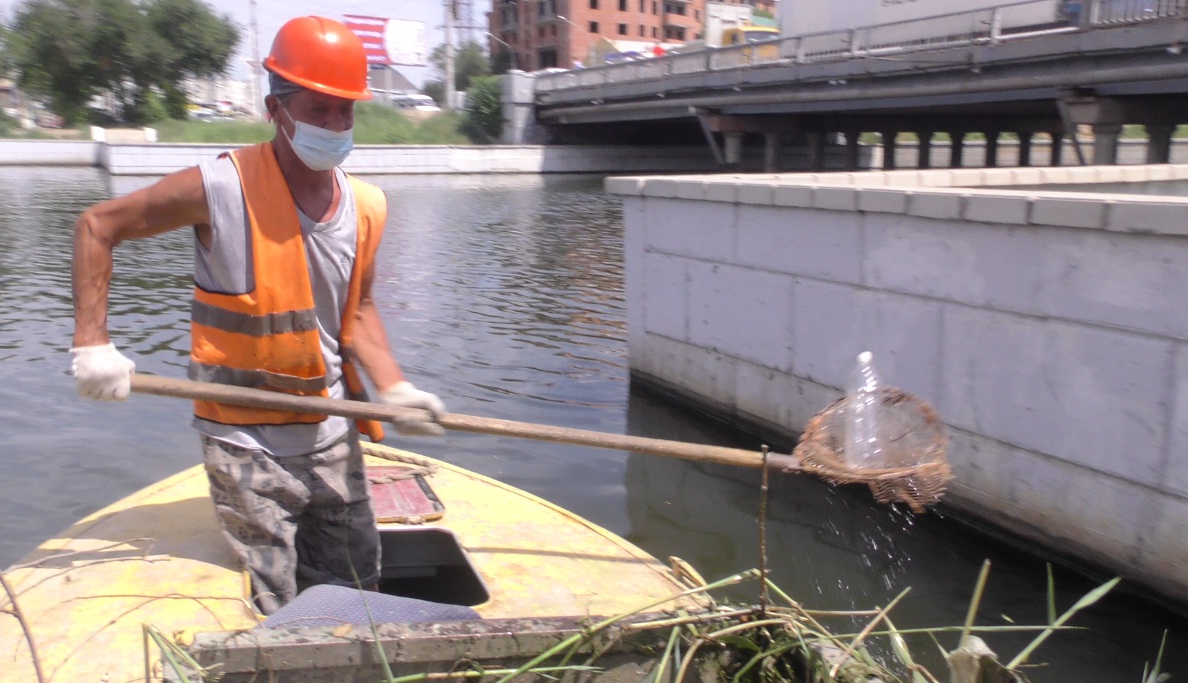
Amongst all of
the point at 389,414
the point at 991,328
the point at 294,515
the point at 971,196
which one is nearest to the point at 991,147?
the point at 971,196

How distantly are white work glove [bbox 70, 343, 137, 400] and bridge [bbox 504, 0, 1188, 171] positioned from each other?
59.0 feet

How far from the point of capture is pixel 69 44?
49219mm

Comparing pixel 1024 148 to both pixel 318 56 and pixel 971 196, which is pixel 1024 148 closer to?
pixel 971 196

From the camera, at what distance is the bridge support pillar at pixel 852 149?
35.2 metres

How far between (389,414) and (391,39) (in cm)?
7889

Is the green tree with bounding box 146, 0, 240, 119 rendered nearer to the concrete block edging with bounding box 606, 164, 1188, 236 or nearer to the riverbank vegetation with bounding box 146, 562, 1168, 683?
the concrete block edging with bounding box 606, 164, 1188, 236

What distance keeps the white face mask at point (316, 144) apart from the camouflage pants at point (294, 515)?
934 mm

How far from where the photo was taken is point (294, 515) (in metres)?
3.28

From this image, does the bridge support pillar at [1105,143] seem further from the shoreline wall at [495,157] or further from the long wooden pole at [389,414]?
the long wooden pole at [389,414]

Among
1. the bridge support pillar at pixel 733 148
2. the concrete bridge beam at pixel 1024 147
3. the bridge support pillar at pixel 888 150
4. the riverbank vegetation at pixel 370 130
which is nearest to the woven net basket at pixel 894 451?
the bridge support pillar at pixel 733 148

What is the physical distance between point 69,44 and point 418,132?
18475 mm

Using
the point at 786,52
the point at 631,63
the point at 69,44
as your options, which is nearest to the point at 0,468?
the point at 786,52

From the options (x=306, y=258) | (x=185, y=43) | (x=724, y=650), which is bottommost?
(x=724, y=650)

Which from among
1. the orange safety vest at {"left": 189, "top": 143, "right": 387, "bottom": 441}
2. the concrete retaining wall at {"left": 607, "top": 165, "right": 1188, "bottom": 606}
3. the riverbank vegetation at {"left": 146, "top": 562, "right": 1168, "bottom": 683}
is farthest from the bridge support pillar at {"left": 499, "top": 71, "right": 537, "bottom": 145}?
the riverbank vegetation at {"left": 146, "top": 562, "right": 1168, "bottom": 683}
